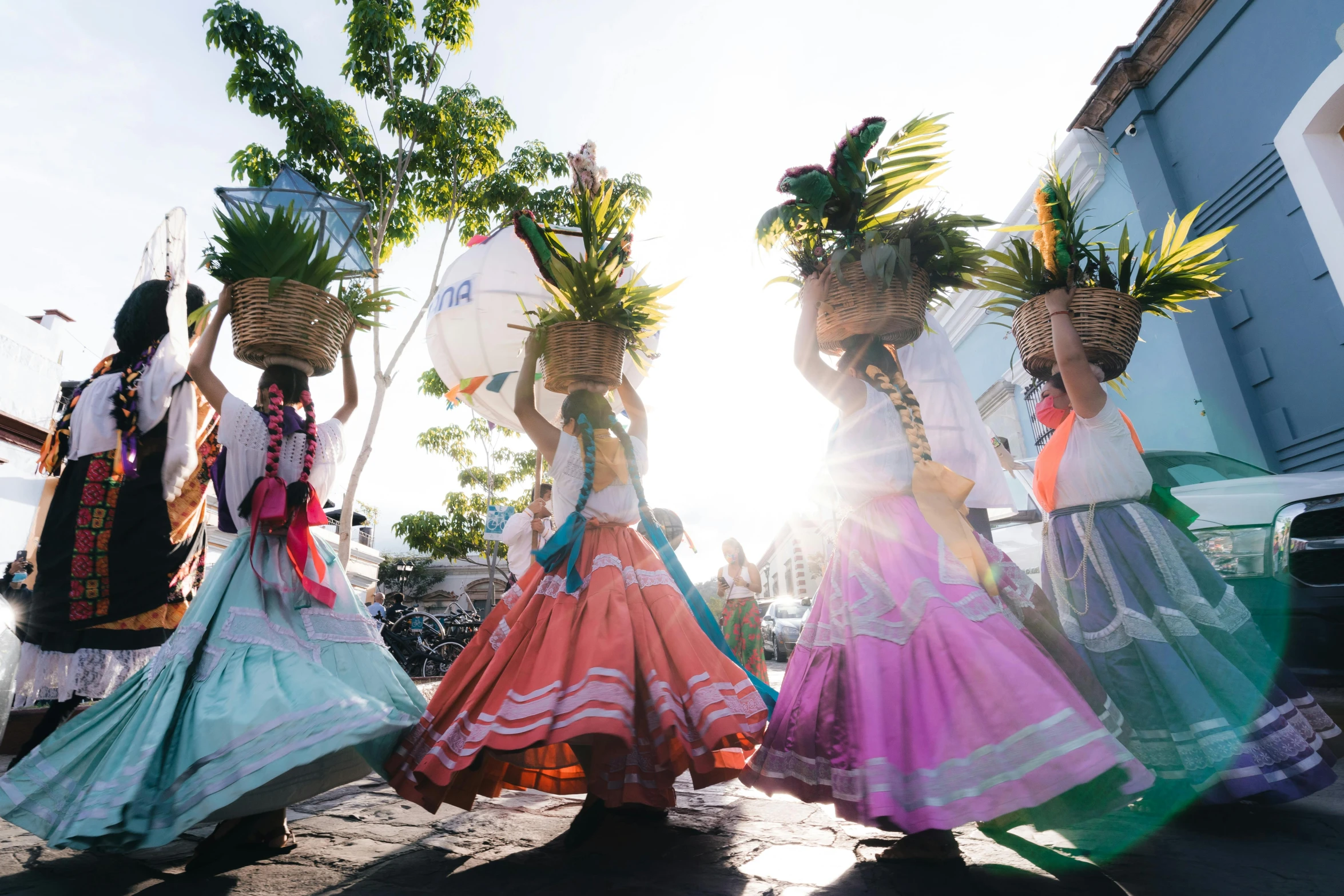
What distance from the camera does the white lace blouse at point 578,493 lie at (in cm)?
282

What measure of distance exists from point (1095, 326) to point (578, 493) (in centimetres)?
226

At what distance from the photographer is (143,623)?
3.19 metres

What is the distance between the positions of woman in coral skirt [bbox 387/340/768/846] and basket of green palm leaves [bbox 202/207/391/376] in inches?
31.0

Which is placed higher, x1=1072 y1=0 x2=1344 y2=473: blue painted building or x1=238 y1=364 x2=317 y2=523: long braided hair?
x1=1072 y1=0 x2=1344 y2=473: blue painted building

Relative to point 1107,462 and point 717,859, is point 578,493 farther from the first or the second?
point 1107,462

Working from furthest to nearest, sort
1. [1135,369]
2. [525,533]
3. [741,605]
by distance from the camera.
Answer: [1135,369] < [741,605] < [525,533]

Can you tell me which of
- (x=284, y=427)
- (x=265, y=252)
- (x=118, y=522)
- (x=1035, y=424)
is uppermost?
(x=1035, y=424)

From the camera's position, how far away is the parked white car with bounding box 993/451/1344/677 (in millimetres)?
3709

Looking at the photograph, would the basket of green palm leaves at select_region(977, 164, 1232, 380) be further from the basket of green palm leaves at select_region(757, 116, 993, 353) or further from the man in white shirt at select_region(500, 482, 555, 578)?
the man in white shirt at select_region(500, 482, 555, 578)

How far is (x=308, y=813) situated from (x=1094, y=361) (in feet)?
12.4

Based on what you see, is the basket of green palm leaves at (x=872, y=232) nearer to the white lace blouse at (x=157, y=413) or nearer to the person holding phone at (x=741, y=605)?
the white lace blouse at (x=157, y=413)

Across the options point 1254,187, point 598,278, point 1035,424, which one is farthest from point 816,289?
point 1035,424

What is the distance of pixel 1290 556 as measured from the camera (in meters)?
3.80

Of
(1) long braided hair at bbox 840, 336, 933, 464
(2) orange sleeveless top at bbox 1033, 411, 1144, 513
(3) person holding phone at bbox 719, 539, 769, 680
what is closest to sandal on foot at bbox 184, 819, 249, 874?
(1) long braided hair at bbox 840, 336, 933, 464
